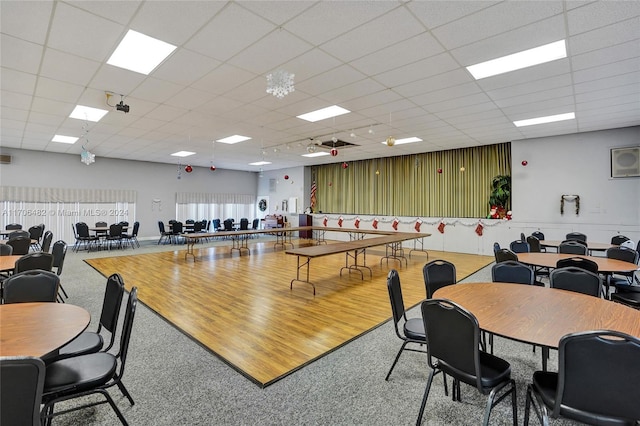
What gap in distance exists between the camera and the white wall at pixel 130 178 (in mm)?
9992

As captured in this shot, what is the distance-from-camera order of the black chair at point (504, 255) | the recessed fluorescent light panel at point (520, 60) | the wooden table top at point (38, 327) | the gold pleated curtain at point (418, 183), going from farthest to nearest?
1. the gold pleated curtain at point (418, 183)
2. the black chair at point (504, 255)
3. the recessed fluorescent light panel at point (520, 60)
4. the wooden table top at point (38, 327)

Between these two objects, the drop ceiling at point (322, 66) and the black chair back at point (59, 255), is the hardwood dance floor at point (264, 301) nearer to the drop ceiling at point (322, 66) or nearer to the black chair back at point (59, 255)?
the black chair back at point (59, 255)

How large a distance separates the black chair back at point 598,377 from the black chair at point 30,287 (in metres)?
3.79

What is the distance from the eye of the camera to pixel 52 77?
4.23m

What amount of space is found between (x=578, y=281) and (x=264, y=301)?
12.6 feet

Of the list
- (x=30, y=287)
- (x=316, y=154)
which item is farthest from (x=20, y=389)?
(x=316, y=154)

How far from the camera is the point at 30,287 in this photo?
2.73 metres

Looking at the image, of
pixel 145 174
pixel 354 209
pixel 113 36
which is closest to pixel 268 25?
pixel 113 36

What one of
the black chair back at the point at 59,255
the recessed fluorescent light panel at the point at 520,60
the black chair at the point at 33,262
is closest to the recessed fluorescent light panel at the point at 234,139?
the black chair back at the point at 59,255

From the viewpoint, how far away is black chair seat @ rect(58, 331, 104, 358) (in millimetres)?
2221

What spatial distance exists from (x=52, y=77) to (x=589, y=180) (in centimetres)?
1071

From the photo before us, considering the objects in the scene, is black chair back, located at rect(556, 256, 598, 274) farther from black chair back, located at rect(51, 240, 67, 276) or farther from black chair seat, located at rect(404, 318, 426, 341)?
black chair back, located at rect(51, 240, 67, 276)

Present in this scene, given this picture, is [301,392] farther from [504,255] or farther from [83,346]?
[504,255]

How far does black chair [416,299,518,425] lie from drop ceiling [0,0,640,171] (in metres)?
2.57
